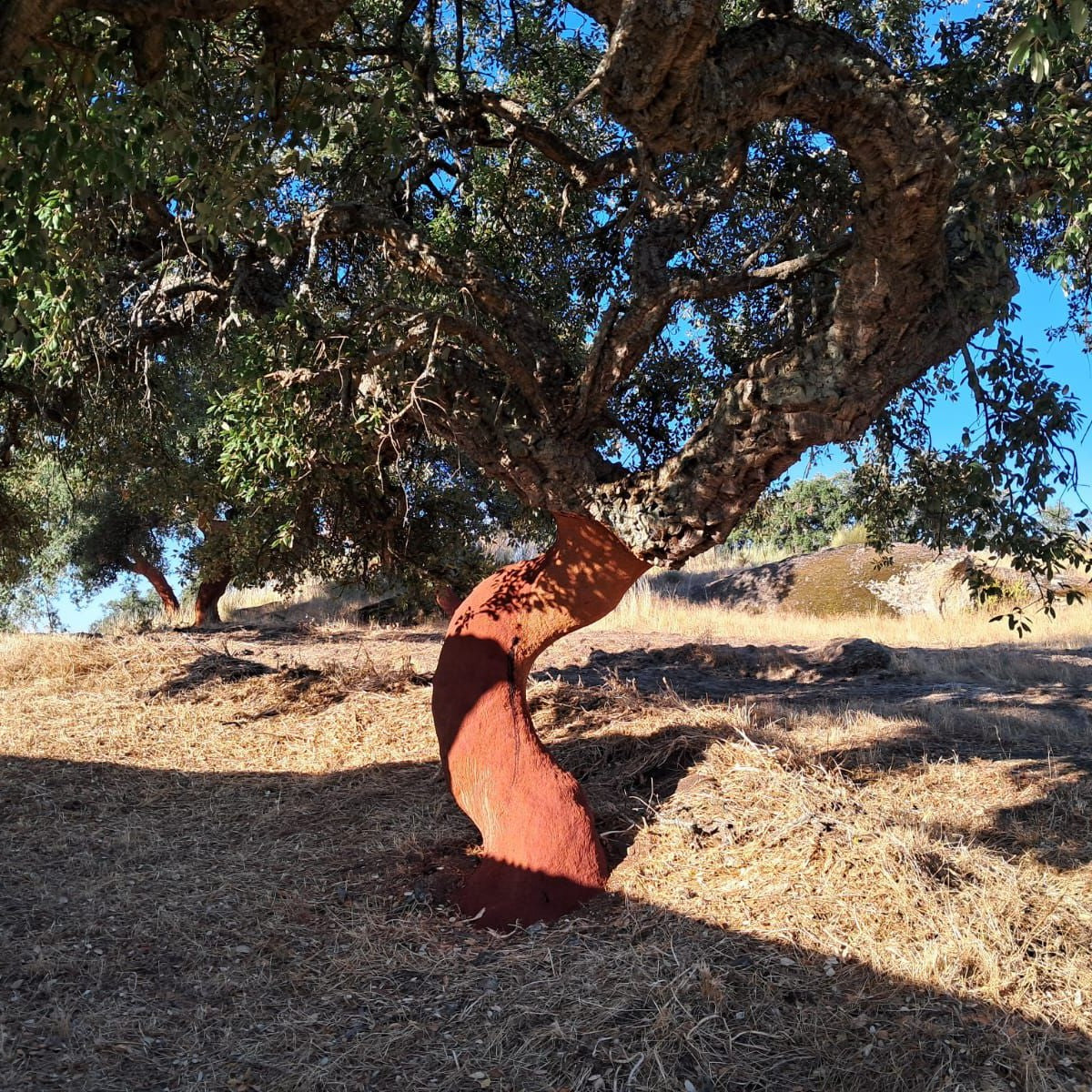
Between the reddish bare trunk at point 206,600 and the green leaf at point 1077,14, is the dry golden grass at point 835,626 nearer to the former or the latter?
the reddish bare trunk at point 206,600

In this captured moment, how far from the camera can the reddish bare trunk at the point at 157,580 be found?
69.7ft

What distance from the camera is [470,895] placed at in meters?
5.46

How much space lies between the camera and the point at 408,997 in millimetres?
4406

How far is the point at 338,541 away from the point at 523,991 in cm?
574

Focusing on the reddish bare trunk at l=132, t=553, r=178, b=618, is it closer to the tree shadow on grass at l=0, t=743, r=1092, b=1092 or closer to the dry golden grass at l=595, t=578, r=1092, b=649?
the dry golden grass at l=595, t=578, r=1092, b=649

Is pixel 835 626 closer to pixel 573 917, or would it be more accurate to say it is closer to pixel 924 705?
pixel 924 705

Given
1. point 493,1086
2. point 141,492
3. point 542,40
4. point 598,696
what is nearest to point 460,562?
point 598,696

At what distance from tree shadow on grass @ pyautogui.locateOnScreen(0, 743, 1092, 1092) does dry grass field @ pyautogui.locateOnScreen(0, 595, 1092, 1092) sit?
0.05ft

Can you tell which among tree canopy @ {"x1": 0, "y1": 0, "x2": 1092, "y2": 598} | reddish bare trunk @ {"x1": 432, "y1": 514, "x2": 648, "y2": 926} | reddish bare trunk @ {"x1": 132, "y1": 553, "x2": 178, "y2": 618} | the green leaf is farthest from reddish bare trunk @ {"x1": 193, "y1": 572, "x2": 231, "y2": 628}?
the green leaf

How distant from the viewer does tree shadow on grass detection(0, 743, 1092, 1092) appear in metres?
3.78

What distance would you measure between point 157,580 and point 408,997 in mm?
19568

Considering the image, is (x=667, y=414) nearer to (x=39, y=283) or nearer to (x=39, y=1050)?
(x=39, y=283)

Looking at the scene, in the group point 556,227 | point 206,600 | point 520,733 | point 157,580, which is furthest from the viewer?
point 157,580

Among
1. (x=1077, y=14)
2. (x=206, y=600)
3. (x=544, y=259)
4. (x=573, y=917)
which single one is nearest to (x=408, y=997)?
(x=573, y=917)
